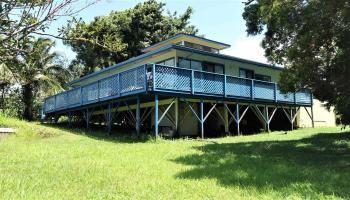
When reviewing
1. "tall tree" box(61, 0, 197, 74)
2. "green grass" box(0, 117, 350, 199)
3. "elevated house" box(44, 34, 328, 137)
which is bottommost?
"green grass" box(0, 117, 350, 199)

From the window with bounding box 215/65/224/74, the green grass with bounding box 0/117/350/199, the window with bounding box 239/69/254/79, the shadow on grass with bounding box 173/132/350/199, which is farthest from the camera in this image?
the window with bounding box 239/69/254/79

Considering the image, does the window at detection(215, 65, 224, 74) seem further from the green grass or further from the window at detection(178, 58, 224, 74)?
the green grass

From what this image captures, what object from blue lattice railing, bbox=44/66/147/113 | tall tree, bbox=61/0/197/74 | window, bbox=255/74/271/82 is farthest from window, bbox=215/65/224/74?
tall tree, bbox=61/0/197/74

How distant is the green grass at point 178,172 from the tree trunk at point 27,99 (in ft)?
58.3

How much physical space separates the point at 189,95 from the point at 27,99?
17985 mm

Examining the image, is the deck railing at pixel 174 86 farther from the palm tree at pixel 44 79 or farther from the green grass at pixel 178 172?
the palm tree at pixel 44 79

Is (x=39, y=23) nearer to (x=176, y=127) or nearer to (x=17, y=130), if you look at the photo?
(x=176, y=127)

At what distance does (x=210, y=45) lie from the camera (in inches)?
928

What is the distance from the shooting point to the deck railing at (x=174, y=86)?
16969 mm

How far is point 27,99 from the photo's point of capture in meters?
31.2

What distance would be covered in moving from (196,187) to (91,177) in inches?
94.0

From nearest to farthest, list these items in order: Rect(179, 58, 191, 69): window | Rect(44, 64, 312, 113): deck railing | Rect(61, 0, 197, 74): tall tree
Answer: Rect(44, 64, 312, 113): deck railing < Rect(179, 58, 191, 69): window < Rect(61, 0, 197, 74): tall tree

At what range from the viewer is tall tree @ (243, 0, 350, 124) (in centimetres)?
1073

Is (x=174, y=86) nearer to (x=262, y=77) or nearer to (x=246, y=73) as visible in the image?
(x=246, y=73)
